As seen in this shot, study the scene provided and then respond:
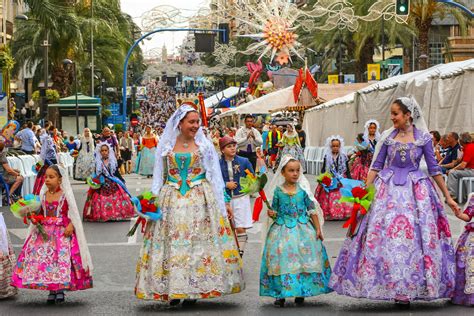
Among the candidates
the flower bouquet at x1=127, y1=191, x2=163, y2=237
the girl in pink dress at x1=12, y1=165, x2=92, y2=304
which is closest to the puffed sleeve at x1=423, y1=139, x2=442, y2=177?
the flower bouquet at x1=127, y1=191, x2=163, y2=237

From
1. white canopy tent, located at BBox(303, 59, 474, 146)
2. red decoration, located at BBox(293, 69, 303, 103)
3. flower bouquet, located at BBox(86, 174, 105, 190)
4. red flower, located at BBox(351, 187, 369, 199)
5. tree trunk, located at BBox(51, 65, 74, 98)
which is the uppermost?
tree trunk, located at BBox(51, 65, 74, 98)

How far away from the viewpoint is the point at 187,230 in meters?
9.83

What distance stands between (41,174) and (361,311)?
33.7ft

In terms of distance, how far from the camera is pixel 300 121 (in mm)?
52031

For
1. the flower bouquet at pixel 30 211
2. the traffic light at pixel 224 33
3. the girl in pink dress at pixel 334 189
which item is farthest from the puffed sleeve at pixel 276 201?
the traffic light at pixel 224 33

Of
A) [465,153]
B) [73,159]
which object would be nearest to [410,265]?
[465,153]

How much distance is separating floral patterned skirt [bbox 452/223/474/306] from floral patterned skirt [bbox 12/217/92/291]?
3.33 m

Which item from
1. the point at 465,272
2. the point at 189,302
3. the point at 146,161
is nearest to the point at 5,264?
the point at 189,302

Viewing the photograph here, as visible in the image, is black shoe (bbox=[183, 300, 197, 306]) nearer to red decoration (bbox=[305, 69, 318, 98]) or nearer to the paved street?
the paved street

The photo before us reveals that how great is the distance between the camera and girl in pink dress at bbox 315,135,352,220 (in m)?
19.0

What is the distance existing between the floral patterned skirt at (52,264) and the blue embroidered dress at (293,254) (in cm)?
172

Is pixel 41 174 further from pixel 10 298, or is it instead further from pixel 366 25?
pixel 366 25

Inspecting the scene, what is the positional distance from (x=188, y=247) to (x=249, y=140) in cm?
1424

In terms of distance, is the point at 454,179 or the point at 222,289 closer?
the point at 222,289
